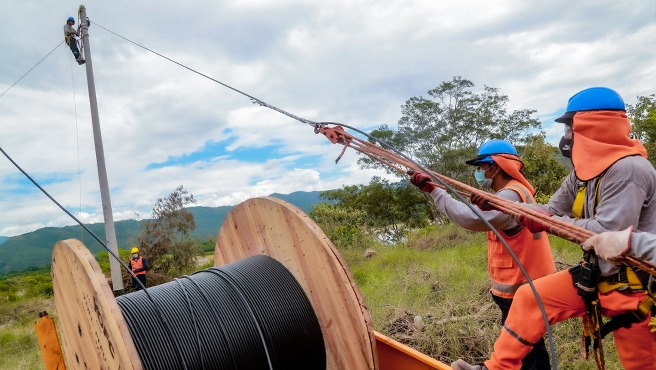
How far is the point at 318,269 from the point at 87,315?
1248 mm

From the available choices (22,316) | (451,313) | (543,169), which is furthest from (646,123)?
(22,316)

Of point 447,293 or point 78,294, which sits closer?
point 78,294

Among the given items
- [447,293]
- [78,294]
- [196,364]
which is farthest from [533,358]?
[447,293]

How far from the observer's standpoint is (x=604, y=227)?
2.10m

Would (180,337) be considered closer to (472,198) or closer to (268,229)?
(268,229)

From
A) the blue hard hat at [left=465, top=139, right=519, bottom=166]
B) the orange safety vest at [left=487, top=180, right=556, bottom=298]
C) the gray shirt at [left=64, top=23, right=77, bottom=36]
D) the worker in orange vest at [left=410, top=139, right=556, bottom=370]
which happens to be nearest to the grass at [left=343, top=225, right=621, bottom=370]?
the worker in orange vest at [left=410, top=139, right=556, bottom=370]

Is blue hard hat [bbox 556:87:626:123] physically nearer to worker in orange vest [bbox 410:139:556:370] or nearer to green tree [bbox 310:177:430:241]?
worker in orange vest [bbox 410:139:556:370]

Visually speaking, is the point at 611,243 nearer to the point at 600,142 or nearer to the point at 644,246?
the point at 644,246

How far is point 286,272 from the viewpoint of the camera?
2.93 meters

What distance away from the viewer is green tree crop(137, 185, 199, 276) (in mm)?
19125

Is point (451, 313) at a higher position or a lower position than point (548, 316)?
lower

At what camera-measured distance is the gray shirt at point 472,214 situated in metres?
2.89

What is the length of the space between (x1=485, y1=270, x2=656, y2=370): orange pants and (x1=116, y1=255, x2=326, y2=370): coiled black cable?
43.4 inches

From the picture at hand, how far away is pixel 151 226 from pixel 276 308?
18.0 m
